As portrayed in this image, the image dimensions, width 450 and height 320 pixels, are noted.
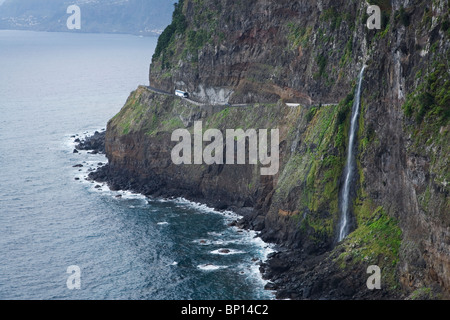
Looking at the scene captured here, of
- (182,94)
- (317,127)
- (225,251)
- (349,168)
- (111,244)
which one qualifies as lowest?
(111,244)

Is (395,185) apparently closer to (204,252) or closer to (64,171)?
(204,252)

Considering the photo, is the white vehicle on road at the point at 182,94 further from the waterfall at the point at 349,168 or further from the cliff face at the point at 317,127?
the waterfall at the point at 349,168

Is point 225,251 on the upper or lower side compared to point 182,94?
lower

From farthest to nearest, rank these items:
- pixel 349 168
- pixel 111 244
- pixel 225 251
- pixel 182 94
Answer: pixel 182 94, pixel 111 244, pixel 225 251, pixel 349 168

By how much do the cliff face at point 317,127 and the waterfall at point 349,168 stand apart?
3.45 feet

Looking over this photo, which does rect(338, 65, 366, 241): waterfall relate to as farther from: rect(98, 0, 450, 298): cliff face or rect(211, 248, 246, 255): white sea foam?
rect(211, 248, 246, 255): white sea foam

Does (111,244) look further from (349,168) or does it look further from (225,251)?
(349,168)

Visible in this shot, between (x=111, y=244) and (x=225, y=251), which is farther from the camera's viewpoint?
(x=111, y=244)

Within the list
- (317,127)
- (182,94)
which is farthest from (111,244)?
(182,94)

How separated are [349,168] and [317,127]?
10.9 m

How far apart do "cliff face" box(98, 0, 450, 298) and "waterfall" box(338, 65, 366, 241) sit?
105 cm

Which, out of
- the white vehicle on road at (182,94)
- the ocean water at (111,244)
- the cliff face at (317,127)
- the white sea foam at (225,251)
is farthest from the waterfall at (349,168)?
the white vehicle on road at (182,94)

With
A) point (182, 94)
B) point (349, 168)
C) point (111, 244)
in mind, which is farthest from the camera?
point (182, 94)

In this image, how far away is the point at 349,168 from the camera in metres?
90.6
